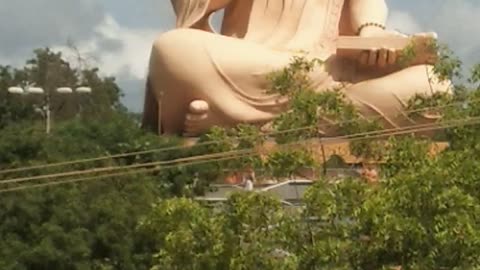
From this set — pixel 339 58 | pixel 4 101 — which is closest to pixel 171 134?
pixel 339 58

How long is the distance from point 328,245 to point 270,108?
834cm

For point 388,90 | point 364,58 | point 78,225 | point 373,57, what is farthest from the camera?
point 388,90

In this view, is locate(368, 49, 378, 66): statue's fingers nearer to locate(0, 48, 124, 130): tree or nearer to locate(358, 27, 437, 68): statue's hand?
locate(358, 27, 437, 68): statue's hand

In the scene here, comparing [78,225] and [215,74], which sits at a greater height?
[215,74]

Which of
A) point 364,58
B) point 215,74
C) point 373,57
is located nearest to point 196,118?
point 215,74

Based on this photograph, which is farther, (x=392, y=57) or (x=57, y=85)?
(x=57, y=85)

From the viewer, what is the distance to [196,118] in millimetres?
15516

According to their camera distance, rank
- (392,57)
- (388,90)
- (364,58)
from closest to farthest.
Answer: (392,57) < (364,58) < (388,90)

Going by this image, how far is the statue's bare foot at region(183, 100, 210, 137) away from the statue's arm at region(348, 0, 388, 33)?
1.74 metres

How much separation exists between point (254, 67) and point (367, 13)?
133 cm

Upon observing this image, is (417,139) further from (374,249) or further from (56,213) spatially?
(56,213)

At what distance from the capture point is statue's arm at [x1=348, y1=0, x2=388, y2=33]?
52.2 ft

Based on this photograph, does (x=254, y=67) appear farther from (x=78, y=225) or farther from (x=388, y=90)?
(x=78, y=225)

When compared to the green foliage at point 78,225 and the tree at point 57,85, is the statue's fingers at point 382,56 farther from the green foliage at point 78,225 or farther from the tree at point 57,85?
the tree at point 57,85
